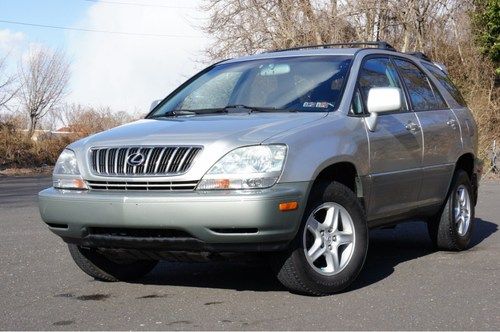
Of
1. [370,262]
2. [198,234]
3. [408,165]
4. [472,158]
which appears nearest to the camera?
[198,234]

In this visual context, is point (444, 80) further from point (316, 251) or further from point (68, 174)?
point (68, 174)

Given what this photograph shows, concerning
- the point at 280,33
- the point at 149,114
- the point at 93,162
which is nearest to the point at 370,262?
the point at 149,114

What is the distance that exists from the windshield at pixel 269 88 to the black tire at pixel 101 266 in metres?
1.29

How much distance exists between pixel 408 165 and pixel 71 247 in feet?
9.01

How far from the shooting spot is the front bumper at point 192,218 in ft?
16.2

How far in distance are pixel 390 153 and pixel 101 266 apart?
94.4 inches

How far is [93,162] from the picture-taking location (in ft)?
17.9

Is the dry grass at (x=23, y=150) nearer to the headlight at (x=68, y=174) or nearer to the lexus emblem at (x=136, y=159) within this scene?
the headlight at (x=68, y=174)

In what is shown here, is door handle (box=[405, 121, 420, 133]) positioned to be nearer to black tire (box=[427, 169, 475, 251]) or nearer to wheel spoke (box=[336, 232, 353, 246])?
black tire (box=[427, 169, 475, 251])

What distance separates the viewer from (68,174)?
5.55 metres

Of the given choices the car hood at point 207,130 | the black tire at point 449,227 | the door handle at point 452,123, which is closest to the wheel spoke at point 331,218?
the car hood at point 207,130

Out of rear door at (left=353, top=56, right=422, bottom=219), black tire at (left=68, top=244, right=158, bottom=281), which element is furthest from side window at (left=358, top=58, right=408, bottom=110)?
black tire at (left=68, top=244, right=158, bottom=281)

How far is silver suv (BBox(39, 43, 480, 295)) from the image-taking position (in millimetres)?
5023

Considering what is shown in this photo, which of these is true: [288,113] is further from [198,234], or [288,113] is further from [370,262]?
[370,262]
